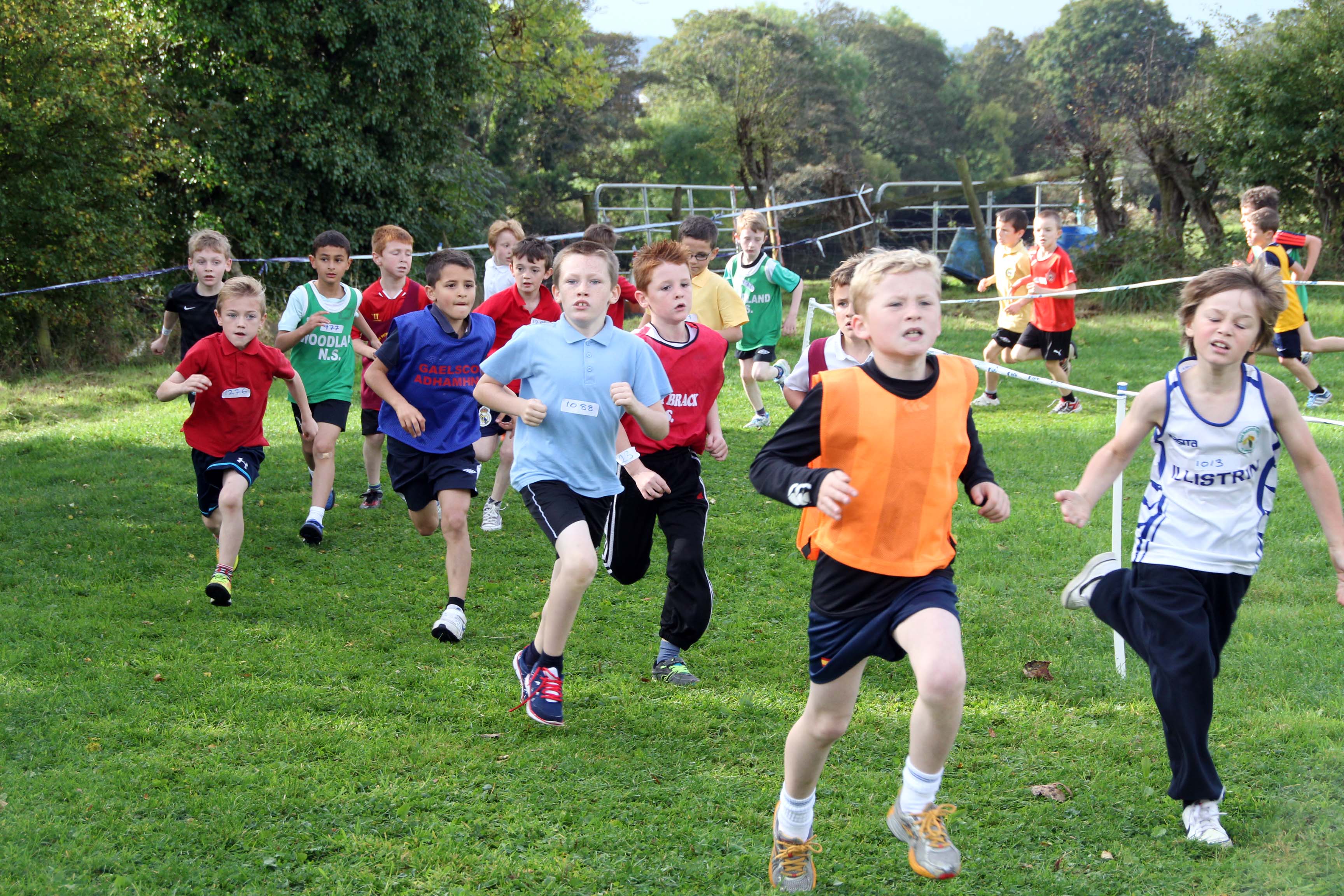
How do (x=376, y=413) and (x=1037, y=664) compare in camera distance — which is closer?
(x=1037, y=664)

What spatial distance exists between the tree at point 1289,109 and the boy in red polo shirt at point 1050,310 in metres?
10.2

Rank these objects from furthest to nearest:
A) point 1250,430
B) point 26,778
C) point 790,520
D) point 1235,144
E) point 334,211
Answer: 1. point 334,211
2. point 1235,144
3. point 790,520
4. point 26,778
5. point 1250,430

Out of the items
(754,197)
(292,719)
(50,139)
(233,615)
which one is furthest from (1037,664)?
(754,197)

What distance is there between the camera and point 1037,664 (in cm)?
534

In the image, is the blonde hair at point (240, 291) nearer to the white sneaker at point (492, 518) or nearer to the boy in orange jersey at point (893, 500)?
the white sneaker at point (492, 518)

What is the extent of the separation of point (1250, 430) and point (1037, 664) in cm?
198

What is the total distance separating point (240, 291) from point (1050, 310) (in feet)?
26.6

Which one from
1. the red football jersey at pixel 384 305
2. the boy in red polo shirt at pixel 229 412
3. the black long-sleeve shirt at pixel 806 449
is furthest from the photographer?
the red football jersey at pixel 384 305

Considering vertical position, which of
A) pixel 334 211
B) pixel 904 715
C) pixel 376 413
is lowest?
pixel 904 715

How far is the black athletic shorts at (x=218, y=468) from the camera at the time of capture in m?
6.30

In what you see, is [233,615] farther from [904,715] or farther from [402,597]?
[904,715]

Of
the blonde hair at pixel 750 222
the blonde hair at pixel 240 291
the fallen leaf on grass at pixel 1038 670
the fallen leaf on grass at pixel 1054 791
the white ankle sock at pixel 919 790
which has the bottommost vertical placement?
the fallen leaf on grass at pixel 1054 791

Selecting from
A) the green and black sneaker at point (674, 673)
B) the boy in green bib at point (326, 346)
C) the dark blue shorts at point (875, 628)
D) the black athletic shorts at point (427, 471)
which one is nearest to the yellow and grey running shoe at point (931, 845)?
the dark blue shorts at point (875, 628)

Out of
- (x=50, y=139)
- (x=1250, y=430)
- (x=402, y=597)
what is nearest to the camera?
(x=1250, y=430)
